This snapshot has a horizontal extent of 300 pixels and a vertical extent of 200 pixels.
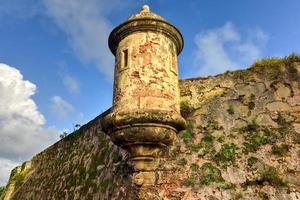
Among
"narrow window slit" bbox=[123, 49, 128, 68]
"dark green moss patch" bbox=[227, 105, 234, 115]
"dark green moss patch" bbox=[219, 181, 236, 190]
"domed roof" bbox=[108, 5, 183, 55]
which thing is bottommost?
"dark green moss patch" bbox=[219, 181, 236, 190]

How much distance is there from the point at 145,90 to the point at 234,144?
1.53m

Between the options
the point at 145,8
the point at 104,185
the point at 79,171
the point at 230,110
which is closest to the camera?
the point at 230,110

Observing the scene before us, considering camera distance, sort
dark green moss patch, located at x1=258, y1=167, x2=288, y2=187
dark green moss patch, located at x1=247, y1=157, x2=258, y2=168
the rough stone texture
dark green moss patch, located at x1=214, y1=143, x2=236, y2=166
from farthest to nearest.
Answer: the rough stone texture
dark green moss patch, located at x1=214, y1=143, x2=236, y2=166
dark green moss patch, located at x1=247, y1=157, x2=258, y2=168
dark green moss patch, located at x1=258, y1=167, x2=288, y2=187

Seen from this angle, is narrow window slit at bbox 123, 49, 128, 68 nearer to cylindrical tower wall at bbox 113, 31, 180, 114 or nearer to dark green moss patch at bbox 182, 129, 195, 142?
cylindrical tower wall at bbox 113, 31, 180, 114

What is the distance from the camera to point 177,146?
485 centimetres

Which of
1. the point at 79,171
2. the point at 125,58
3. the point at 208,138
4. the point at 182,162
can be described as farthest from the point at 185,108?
the point at 79,171

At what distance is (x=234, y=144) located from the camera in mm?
4629

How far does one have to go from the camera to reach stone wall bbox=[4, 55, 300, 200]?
14.1 feet

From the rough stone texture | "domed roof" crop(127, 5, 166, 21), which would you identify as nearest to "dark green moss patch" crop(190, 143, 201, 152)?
the rough stone texture

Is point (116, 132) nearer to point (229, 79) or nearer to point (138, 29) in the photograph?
point (138, 29)

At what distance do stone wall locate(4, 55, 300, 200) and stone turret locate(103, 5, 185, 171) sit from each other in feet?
1.37

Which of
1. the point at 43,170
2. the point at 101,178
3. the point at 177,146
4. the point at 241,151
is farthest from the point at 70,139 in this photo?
the point at 241,151

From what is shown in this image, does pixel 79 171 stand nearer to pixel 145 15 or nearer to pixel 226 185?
pixel 226 185

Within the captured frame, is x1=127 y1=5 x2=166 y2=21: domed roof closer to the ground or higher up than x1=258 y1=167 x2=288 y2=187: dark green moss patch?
higher up
